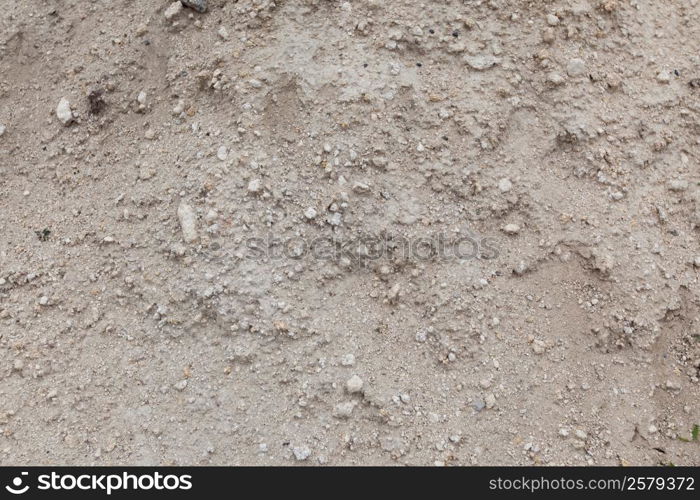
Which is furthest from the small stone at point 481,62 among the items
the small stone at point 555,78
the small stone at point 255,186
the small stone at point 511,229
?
the small stone at point 255,186

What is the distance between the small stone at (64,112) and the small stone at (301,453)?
2.21m

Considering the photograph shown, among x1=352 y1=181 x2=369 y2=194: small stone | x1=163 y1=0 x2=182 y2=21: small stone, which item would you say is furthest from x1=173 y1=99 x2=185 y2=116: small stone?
x1=352 y1=181 x2=369 y2=194: small stone

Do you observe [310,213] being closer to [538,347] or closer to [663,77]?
[538,347]

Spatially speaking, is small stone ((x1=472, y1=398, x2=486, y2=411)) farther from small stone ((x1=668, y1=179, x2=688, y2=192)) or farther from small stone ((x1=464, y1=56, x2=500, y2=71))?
small stone ((x1=464, y1=56, x2=500, y2=71))

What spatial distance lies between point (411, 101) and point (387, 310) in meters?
1.03

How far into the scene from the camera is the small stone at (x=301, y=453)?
2.67 meters

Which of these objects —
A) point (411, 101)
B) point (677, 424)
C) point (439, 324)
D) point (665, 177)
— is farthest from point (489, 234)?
point (677, 424)

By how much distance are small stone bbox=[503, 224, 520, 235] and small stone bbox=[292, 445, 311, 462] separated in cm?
134

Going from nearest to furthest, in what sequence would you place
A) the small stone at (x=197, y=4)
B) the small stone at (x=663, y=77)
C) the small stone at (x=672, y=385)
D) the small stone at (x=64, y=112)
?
the small stone at (x=672, y=385)
the small stone at (x=663, y=77)
the small stone at (x=197, y=4)
the small stone at (x=64, y=112)

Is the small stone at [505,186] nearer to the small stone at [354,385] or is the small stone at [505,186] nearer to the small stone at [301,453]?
the small stone at [354,385]

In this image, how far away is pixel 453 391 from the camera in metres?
2.82

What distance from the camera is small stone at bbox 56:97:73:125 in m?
3.53

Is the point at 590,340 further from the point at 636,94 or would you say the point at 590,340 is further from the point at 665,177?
the point at 636,94

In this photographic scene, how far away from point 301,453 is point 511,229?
1387mm
